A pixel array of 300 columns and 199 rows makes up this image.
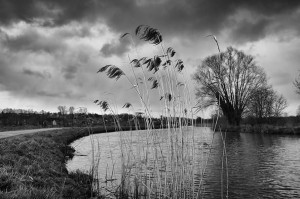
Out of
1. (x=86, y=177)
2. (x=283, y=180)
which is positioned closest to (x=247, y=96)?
(x=283, y=180)

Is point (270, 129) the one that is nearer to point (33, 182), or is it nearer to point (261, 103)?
point (261, 103)

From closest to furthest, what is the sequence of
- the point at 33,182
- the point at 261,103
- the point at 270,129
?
the point at 33,182
the point at 270,129
the point at 261,103

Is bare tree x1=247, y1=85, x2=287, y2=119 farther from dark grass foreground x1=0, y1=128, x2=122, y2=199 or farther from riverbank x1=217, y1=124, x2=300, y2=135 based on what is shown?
dark grass foreground x1=0, y1=128, x2=122, y2=199

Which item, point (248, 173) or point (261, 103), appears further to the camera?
point (261, 103)

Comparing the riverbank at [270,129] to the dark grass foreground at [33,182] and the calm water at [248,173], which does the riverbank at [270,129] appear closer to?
the calm water at [248,173]

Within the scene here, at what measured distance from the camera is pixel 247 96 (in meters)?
34.9

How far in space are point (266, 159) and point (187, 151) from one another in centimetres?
802

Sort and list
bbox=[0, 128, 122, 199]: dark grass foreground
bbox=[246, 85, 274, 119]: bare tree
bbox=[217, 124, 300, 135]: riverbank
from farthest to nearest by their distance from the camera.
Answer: bbox=[246, 85, 274, 119]: bare tree → bbox=[217, 124, 300, 135]: riverbank → bbox=[0, 128, 122, 199]: dark grass foreground

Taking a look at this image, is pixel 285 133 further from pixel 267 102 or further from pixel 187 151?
pixel 187 151

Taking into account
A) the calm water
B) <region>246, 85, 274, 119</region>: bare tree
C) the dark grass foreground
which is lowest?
the calm water

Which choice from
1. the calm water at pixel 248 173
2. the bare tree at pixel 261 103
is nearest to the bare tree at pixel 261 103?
the bare tree at pixel 261 103

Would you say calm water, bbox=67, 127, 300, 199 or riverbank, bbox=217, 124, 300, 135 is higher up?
riverbank, bbox=217, 124, 300, 135

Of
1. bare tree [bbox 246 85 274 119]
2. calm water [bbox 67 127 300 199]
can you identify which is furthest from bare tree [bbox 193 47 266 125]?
calm water [bbox 67 127 300 199]

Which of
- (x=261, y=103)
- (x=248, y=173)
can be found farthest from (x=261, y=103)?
(x=248, y=173)
